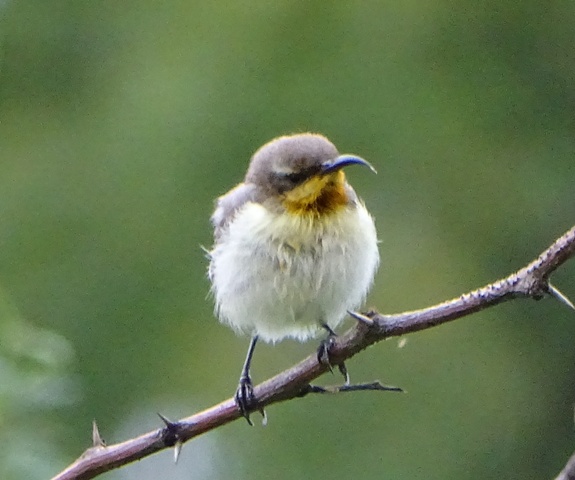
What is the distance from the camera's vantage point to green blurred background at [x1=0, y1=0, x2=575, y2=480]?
6621mm

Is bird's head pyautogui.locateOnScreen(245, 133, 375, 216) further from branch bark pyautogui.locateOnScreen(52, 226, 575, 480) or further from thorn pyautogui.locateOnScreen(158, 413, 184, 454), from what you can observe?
thorn pyautogui.locateOnScreen(158, 413, 184, 454)

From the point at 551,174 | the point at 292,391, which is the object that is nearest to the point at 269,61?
the point at 551,174

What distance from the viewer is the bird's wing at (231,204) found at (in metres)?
3.85

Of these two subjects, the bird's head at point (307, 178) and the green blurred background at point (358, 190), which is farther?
the green blurred background at point (358, 190)

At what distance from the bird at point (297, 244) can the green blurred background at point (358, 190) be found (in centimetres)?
265

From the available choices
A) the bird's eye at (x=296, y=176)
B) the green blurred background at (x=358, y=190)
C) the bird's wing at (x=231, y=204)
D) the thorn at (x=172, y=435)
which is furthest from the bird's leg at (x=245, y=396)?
the green blurred background at (x=358, y=190)

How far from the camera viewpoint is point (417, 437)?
21.7ft

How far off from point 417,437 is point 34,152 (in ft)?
11.1

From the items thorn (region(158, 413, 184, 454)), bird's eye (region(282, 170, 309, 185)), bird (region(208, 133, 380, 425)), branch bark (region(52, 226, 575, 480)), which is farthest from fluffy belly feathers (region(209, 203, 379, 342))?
thorn (region(158, 413, 184, 454))

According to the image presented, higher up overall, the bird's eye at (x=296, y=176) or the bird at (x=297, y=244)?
the bird's eye at (x=296, y=176)

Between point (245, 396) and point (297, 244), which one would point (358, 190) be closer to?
point (297, 244)

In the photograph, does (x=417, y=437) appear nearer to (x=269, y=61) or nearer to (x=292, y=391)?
(x=269, y=61)

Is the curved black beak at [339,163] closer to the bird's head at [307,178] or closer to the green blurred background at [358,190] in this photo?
the bird's head at [307,178]

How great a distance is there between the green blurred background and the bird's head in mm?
2801
